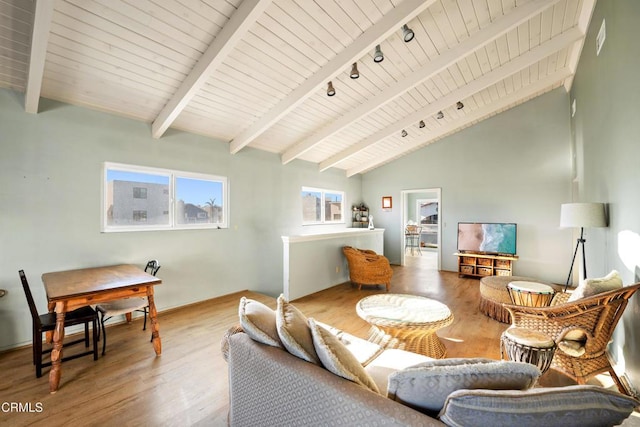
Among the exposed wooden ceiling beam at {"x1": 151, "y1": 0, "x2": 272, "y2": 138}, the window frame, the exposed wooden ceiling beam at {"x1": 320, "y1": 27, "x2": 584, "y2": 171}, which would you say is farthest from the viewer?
the window frame

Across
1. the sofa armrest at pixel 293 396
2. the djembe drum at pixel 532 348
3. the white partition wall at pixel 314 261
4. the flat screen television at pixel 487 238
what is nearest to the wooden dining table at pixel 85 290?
the sofa armrest at pixel 293 396

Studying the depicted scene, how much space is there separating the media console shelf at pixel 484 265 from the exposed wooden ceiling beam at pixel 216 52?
18.7ft

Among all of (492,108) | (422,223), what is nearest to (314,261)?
(492,108)

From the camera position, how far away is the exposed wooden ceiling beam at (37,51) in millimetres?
1855

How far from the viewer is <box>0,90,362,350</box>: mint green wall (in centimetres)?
270

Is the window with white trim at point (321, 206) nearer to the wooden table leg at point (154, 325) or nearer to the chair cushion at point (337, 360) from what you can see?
the wooden table leg at point (154, 325)

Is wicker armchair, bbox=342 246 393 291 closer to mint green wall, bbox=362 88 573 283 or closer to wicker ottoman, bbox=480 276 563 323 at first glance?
wicker ottoman, bbox=480 276 563 323

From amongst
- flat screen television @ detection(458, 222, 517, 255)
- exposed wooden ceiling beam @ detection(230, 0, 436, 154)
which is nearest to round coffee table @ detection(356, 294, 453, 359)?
exposed wooden ceiling beam @ detection(230, 0, 436, 154)

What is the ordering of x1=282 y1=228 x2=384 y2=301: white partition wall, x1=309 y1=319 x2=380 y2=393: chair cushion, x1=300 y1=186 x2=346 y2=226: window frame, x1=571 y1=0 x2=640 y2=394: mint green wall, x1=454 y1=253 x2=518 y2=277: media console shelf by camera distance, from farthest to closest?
x1=300 y1=186 x2=346 y2=226: window frame
x1=454 y1=253 x2=518 y2=277: media console shelf
x1=282 y1=228 x2=384 y2=301: white partition wall
x1=571 y1=0 x2=640 y2=394: mint green wall
x1=309 y1=319 x2=380 y2=393: chair cushion

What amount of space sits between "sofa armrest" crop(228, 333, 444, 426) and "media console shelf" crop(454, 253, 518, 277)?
5626 millimetres

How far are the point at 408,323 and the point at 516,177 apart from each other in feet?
16.9

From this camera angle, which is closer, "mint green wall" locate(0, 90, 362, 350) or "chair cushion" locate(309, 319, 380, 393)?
"chair cushion" locate(309, 319, 380, 393)

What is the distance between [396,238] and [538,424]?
682 cm

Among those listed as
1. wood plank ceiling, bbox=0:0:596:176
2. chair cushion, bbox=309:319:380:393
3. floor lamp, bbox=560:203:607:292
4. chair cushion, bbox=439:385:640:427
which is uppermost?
wood plank ceiling, bbox=0:0:596:176
